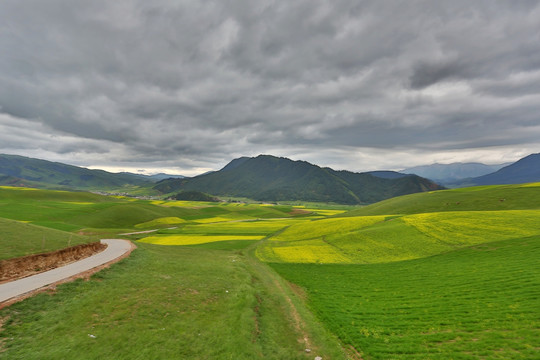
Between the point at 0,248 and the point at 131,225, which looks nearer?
the point at 0,248

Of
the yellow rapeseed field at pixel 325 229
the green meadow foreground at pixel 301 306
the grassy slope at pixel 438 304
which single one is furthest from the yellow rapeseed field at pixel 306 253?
the yellow rapeseed field at pixel 325 229

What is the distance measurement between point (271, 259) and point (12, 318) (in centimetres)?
3393

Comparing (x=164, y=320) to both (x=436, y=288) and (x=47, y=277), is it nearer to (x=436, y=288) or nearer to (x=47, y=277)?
(x=47, y=277)

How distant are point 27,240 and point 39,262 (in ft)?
19.3

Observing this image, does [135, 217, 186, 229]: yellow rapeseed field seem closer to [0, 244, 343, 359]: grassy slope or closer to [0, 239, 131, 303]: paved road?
[0, 239, 131, 303]: paved road

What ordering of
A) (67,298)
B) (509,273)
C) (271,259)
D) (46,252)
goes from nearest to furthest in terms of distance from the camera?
(67,298), (509,273), (46,252), (271,259)

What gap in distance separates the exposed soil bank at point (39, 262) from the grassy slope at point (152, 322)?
25.8 feet

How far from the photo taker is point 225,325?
1680 centimetres

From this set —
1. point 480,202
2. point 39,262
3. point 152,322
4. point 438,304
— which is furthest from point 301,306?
point 480,202

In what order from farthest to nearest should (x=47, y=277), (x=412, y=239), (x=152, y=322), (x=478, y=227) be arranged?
(x=478, y=227), (x=412, y=239), (x=47, y=277), (x=152, y=322)

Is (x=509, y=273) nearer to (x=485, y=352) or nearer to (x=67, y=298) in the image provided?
(x=485, y=352)

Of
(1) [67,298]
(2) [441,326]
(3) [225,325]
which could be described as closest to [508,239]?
(2) [441,326]

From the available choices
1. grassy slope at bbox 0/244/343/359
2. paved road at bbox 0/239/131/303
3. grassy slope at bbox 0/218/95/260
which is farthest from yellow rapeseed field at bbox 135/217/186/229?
grassy slope at bbox 0/244/343/359

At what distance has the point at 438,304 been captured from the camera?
68.4 ft
